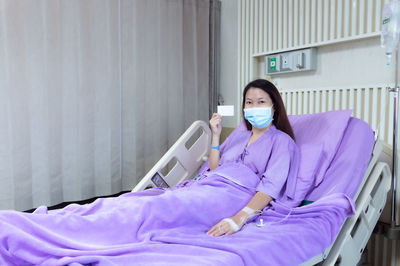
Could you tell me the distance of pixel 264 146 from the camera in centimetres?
168

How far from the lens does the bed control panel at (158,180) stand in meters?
1.95

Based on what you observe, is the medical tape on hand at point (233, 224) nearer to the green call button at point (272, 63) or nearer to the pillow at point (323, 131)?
the pillow at point (323, 131)

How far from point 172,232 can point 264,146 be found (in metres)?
0.69

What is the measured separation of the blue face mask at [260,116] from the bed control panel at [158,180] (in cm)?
65

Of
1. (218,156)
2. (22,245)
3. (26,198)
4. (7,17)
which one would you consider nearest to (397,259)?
(218,156)

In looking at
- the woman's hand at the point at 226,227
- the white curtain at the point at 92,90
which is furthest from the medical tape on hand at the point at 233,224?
the white curtain at the point at 92,90

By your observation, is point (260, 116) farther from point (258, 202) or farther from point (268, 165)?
point (258, 202)

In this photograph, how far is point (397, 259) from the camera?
6.18 feet

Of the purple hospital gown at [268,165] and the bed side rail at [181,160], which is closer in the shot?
the purple hospital gown at [268,165]

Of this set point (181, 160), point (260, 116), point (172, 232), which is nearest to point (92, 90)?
point (181, 160)

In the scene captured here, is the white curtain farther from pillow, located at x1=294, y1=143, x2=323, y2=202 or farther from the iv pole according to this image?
the iv pole

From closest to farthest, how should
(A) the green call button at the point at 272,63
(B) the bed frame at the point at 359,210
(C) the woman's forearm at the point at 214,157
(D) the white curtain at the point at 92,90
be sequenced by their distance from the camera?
(B) the bed frame at the point at 359,210
(C) the woman's forearm at the point at 214,157
(D) the white curtain at the point at 92,90
(A) the green call button at the point at 272,63

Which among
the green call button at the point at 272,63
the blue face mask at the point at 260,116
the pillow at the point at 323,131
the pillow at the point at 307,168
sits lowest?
the pillow at the point at 307,168

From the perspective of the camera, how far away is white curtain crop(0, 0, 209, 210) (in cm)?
239
